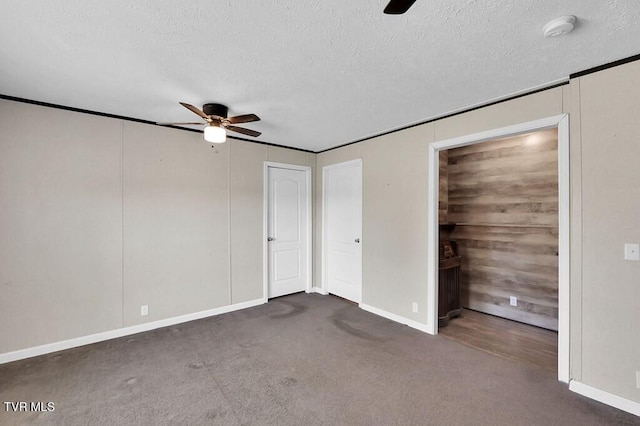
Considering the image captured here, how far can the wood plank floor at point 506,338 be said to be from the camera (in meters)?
2.81

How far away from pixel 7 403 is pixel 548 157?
18.8 feet

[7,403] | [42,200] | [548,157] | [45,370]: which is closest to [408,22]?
[548,157]

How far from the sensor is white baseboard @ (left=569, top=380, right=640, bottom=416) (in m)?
2.00

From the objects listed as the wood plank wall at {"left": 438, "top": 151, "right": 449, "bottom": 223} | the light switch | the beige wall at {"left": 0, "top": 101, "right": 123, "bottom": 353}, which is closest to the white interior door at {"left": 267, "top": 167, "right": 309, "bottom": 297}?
the beige wall at {"left": 0, "top": 101, "right": 123, "bottom": 353}

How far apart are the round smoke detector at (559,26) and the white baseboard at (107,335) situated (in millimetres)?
4292

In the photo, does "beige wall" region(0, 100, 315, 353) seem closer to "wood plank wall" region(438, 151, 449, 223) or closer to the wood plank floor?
"wood plank wall" region(438, 151, 449, 223)

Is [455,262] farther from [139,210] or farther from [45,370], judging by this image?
[45,370]

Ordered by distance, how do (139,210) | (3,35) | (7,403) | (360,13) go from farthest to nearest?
(139,210), (7,403), (3,35), (360,13)

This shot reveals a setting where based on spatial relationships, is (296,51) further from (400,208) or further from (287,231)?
(287,231)

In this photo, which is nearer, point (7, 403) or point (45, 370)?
point (7, 403)

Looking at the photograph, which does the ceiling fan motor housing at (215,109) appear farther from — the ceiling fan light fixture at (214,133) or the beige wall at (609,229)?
the beige wall at (609,229)

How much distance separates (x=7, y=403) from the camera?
2115mm

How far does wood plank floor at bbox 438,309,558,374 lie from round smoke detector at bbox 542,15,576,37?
2698mm

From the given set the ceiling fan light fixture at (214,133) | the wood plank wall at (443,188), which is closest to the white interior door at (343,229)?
the wood plank wall at (443,188)
